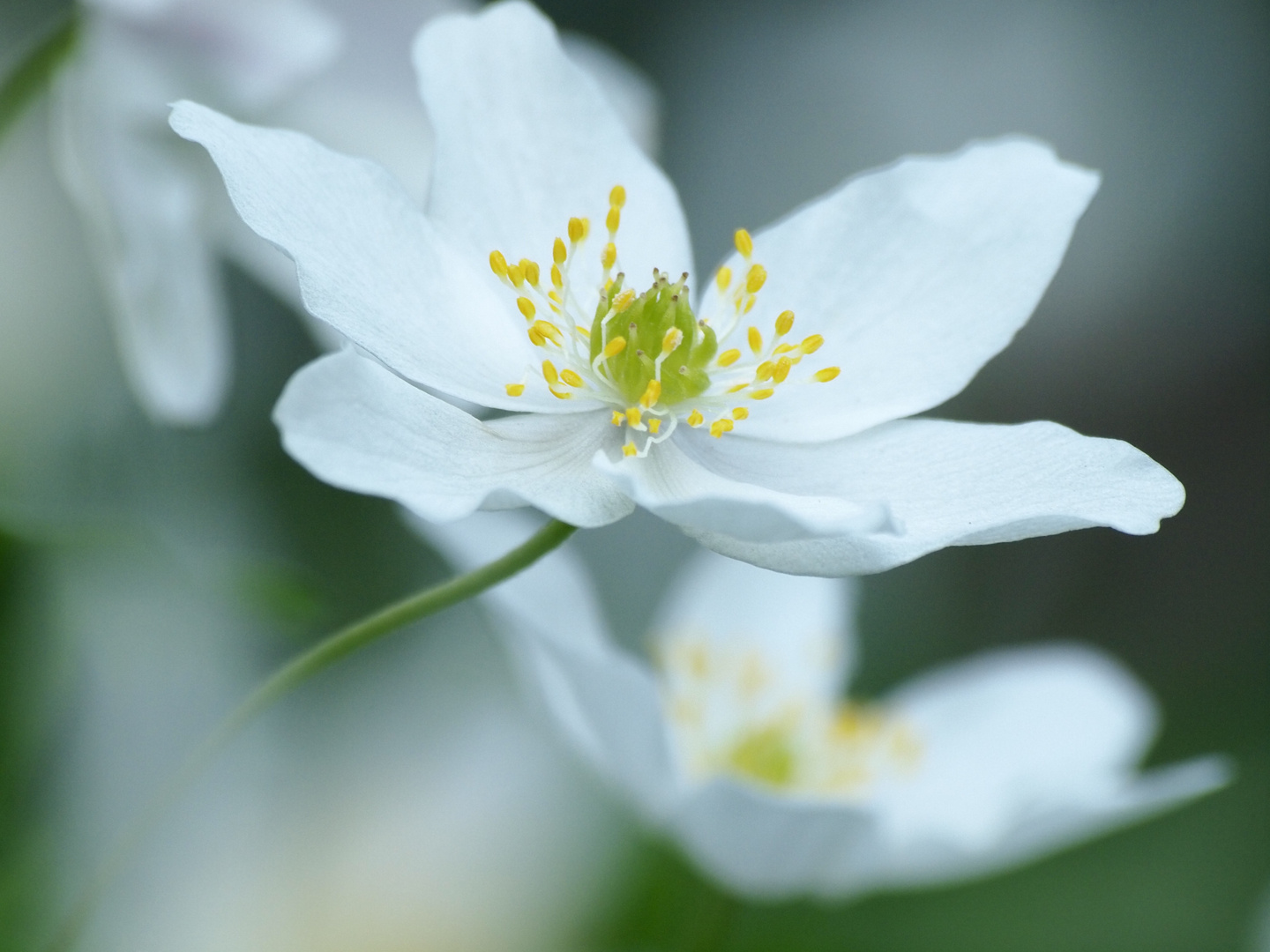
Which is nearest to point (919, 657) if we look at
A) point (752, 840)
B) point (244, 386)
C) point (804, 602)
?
point (804, 602)

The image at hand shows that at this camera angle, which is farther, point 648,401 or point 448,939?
point 448,939

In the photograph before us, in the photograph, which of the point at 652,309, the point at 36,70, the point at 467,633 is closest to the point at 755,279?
the point at 652,309

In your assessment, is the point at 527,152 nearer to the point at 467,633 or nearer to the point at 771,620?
the point at 771,620

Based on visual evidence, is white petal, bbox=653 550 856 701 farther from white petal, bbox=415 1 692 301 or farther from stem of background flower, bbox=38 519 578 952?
stem of background flower, bbox=38 519 578 952

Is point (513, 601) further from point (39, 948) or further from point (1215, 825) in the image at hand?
point (1215, 825)

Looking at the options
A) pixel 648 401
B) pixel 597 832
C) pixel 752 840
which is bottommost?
pixel 597 832

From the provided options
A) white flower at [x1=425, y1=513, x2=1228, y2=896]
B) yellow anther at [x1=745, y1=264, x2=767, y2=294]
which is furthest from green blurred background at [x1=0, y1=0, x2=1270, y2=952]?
yellow anther at [x1=745, y1=264, x2=767, y2=294]

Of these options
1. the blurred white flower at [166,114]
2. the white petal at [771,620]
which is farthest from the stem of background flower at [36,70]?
the white petal at [771,620]
